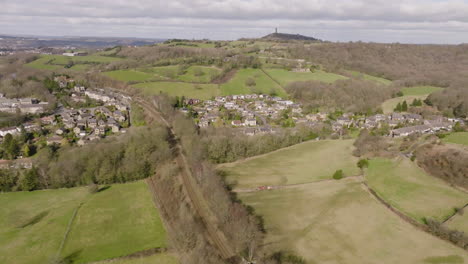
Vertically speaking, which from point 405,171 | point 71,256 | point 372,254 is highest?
point 405,171

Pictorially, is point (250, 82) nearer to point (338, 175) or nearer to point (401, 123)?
point (401, 123)

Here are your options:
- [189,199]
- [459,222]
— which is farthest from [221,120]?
[459,222]

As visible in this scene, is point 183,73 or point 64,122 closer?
point 64,122

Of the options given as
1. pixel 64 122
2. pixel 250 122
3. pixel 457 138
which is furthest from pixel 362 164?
pixel 64 122

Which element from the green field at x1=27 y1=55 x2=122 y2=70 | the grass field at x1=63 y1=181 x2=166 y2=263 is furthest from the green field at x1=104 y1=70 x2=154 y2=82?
the grass field at x1=63 y1=181 x2=166 y2=263

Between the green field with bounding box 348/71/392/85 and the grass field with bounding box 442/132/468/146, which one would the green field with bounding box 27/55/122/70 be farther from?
the grass field with bounding box 442/132/468/146

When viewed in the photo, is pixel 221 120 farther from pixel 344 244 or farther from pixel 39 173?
pixel 344 244
